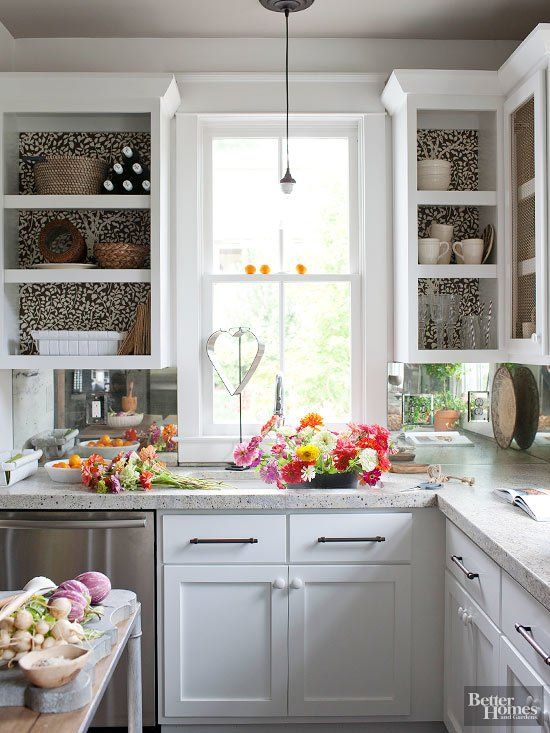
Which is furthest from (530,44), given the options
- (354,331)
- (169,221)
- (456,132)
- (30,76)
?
(30,76)

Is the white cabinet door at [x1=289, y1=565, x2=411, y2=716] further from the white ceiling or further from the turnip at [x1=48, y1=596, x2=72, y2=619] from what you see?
the white ceiling

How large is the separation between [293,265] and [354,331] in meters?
0.40

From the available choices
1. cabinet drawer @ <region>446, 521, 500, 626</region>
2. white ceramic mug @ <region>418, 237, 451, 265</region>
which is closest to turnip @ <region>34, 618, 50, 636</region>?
cabinet drawer @ <region>446, 521, 500, 626</region>

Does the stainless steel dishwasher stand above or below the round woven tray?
below

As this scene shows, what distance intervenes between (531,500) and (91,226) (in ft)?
6.90

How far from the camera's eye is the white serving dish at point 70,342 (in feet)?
10.2

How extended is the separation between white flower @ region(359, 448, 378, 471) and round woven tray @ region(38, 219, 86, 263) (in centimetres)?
143

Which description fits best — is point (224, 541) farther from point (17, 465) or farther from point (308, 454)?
point (17, 465)

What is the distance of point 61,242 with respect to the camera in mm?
3271

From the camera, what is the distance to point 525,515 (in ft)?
7.70

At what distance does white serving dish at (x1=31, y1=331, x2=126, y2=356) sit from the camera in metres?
3.11

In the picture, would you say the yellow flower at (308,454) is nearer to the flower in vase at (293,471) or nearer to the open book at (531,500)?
the flower in vase at (293,471)

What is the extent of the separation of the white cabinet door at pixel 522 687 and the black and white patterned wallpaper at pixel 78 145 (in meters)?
2.38

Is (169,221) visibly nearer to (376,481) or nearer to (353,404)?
(353,404)
